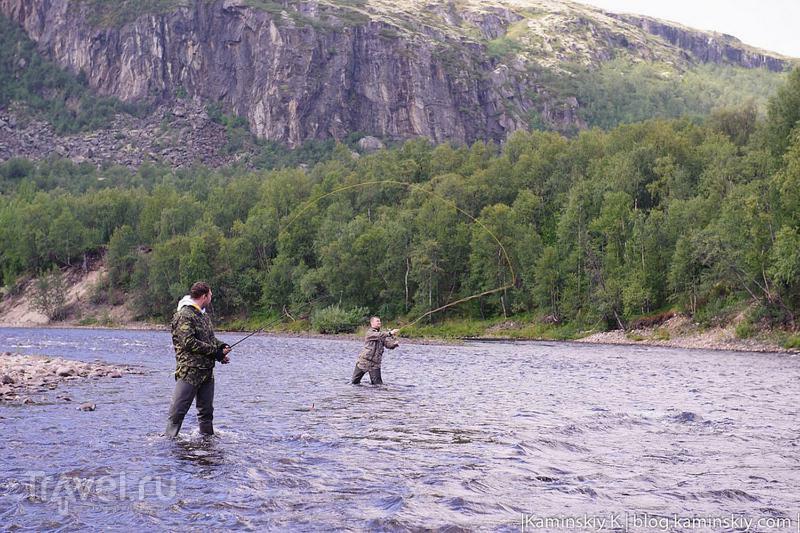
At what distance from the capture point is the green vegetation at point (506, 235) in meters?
57.9

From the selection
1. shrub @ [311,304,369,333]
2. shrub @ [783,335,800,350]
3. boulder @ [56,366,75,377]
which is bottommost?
shrub @ [311,304,369,333]

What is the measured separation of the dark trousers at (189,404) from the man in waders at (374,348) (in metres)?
9.11

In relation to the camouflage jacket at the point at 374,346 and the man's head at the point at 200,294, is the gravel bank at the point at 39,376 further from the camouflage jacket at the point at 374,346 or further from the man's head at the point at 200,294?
the camouflage jacket at the point at 374,346

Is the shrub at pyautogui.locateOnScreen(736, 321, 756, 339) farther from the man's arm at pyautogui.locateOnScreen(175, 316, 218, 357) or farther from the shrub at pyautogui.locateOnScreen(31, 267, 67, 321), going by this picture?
the shrub at pyautogui.locateOnScreen(31, 267, 67, 321)

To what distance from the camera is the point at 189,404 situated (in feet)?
45.2

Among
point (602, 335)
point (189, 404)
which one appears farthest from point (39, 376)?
point (602, 335)

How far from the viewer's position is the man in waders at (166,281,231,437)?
1343cm

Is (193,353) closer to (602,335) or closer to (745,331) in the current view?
(745,331)

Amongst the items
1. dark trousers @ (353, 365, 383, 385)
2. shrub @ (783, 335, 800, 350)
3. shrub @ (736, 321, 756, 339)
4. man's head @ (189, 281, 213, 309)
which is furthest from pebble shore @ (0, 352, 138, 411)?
shrub @ (736, 321, 756, 339)

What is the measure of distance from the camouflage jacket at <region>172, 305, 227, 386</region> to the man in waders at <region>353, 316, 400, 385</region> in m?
9.54

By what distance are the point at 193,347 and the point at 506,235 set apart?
70.6 meters

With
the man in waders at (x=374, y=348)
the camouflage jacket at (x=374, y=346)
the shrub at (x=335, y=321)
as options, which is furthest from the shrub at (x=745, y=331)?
the shrub at (x=335, y=321)

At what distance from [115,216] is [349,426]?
5013 inches

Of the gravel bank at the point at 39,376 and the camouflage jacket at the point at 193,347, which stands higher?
the camouflage jacket at the point at 193,347
